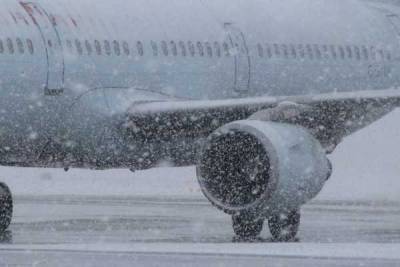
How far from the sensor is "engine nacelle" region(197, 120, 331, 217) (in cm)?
1656

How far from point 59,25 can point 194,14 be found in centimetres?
321

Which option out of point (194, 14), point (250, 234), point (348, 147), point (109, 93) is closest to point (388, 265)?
point (250, 234)

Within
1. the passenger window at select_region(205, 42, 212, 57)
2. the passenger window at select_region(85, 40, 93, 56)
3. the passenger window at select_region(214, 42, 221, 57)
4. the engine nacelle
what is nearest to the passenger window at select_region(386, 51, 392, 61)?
the passenger window at select_region(214, 42, 221, 57)

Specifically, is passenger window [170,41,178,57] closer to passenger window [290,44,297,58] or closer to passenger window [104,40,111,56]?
passenger window [104,40,111,56]

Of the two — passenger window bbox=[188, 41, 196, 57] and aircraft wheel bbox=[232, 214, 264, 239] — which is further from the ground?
passenger window bbox=[188, 41, 196, 57]

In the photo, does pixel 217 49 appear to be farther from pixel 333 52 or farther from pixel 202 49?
pixel 333 52

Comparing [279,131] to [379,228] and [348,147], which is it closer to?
[379,228]

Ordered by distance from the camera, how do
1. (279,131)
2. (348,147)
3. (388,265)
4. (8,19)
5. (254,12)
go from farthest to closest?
(348,147) → (254,12) → (8,19) → (279,131) → (388,265)

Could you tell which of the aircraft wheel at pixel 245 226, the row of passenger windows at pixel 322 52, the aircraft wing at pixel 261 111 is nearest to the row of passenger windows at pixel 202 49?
the row of passenger windows at pixel 322 52

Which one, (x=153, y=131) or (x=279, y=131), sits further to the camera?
(x=153, y=131)

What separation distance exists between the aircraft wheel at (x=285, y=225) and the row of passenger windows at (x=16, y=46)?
4.33 metres

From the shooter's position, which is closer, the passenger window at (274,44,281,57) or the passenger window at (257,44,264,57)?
the passenger window at (257,44,264,57)

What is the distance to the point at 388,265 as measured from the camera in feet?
A: 40.6

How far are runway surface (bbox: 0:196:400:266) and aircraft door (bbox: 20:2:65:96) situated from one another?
7.04ft
